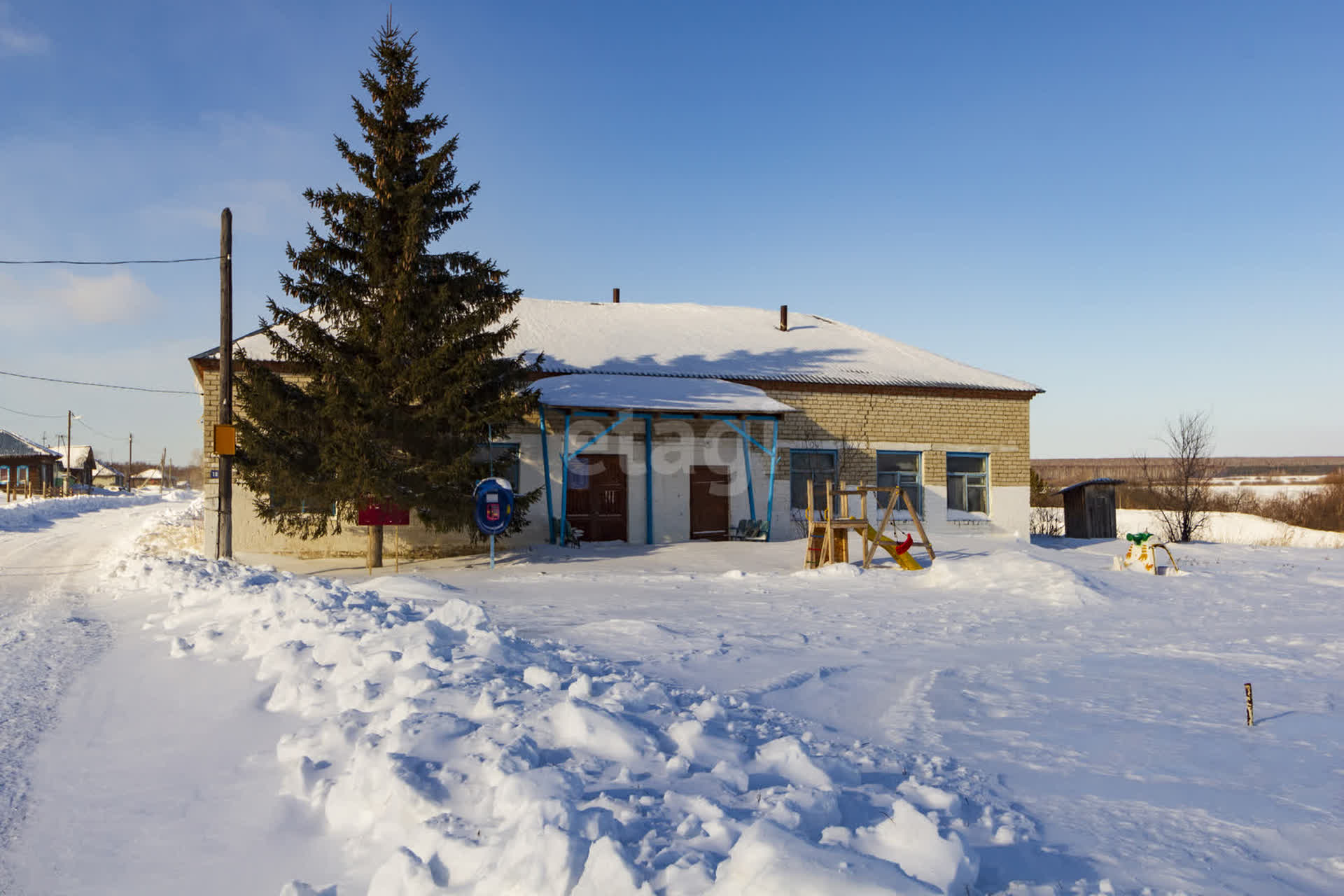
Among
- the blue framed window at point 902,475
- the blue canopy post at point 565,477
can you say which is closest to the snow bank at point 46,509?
the blue canopy post at point 565,477

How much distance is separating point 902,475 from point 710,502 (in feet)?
17.0

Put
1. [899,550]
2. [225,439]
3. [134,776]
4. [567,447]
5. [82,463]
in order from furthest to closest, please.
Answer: [82,463]
[567,447]
[899,550]
[225,439]
[134,776]

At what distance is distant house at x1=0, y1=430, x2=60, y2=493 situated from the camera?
188 feet

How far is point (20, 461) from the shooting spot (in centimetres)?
5834

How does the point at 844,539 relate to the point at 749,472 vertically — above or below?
below

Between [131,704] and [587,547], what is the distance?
1203 cm

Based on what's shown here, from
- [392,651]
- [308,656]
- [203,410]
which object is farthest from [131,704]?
[203,410]

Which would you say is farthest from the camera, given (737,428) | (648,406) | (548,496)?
(737,428)

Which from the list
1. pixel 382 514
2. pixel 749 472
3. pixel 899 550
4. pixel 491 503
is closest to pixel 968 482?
pixel 749 472

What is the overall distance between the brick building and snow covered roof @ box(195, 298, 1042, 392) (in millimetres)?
74

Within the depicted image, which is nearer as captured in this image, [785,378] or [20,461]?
[785,378]

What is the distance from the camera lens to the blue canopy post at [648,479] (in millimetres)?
17594

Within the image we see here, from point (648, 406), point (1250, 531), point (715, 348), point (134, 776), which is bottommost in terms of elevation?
point (1250, 531)

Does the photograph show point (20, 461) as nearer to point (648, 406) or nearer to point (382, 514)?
point (382, 514)
